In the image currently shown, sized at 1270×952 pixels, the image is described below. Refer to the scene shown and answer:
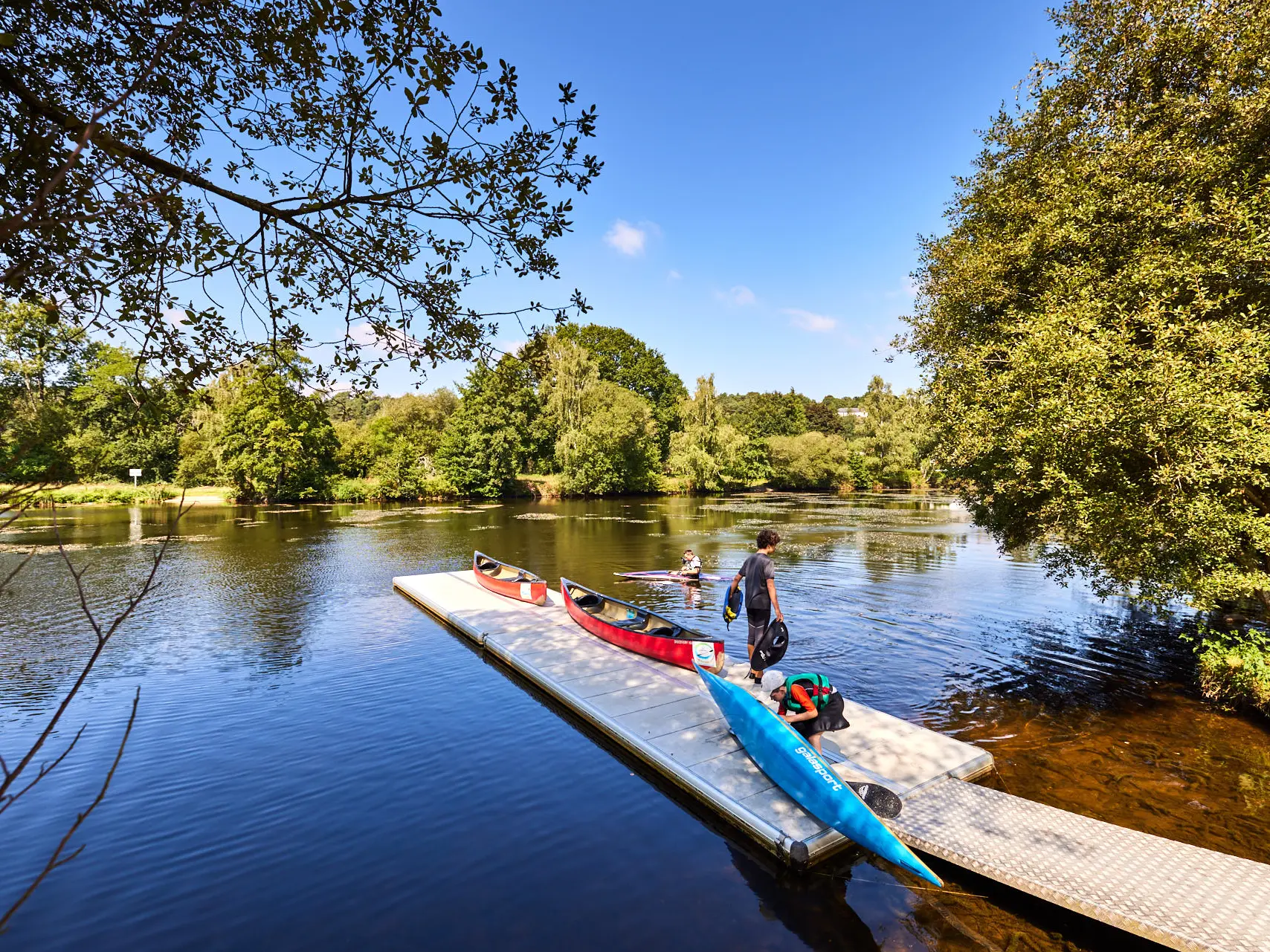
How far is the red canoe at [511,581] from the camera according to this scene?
16.9 m

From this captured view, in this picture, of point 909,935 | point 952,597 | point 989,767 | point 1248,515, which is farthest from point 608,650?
point 952,597

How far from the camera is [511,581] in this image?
1792cm

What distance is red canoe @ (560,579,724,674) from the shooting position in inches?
445

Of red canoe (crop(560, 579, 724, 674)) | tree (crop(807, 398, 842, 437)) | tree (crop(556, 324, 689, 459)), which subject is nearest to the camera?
red canoe (crop(560, 579, 724, 674))

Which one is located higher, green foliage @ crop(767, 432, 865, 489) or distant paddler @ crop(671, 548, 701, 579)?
green foliage @ crop(767, 432, 865, 489)

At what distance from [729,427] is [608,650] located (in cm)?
5563

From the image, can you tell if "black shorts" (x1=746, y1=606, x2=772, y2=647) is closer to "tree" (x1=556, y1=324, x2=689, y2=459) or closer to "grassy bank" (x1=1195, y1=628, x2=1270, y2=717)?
"grassy bank" (x1=1195, y1=628, x2=1270, y2=717)

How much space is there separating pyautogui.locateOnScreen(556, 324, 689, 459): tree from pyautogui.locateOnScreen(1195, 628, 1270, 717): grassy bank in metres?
64.1

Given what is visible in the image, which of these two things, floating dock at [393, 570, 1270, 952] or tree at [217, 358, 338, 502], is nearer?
floating dock at [393, 570, 1270, 952]

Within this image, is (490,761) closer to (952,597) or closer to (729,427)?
(952,597)

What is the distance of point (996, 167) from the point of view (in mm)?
14336

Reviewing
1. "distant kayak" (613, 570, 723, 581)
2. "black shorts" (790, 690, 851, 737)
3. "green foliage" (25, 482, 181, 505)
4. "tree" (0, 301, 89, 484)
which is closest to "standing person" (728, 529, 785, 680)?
"black shorts" (790, 690, 851, 737)

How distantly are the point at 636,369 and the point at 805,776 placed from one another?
75543mm

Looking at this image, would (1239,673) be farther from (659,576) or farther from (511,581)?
(511,581)
